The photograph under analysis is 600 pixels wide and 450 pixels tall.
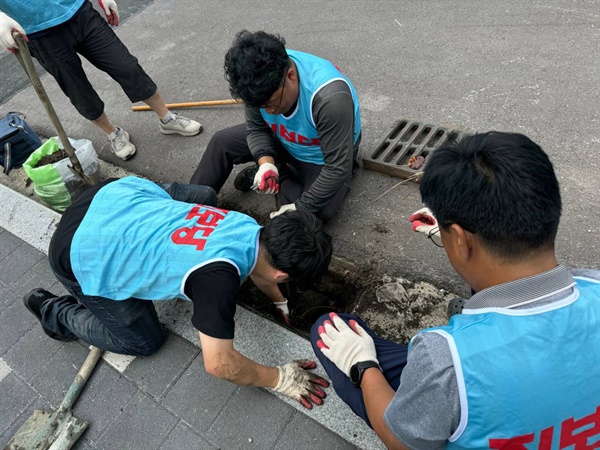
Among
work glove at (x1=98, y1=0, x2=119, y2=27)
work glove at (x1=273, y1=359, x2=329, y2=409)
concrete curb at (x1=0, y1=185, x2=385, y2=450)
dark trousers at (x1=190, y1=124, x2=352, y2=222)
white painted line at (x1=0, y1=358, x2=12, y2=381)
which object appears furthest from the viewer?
work glove at (x1=98, y1=0, x2=119, y2=27)

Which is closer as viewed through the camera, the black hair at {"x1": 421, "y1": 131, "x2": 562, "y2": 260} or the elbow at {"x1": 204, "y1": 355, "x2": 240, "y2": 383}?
the black hair at {"x1": 421, "y1": 131, "x2": 562, "y2": 260}

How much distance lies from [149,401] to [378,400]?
4.58 ft

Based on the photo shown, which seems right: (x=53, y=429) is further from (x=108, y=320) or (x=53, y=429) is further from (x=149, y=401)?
(x=108, y=320)

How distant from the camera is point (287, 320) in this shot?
2.88 metres

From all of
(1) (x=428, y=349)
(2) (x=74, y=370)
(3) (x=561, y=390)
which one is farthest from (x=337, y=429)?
(2) (x=74, y=370)

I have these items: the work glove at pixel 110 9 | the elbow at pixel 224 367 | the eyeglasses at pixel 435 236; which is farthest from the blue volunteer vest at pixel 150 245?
the work glove at pixel 110 9

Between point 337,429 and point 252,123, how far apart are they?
212 cm

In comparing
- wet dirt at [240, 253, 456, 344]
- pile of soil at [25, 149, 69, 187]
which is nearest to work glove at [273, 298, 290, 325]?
wet dirt at [240, 253, 456, 344]

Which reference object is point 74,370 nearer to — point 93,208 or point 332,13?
point 93,208

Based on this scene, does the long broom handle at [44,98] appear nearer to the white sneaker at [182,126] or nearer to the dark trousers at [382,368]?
the white sneaker at [182,126]

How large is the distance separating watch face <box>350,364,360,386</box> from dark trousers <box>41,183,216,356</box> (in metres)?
1.25

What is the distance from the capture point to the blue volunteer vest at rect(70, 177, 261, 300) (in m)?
2.10

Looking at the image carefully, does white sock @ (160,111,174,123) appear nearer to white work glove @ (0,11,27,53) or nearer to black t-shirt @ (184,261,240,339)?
white work glove @ (0,11,27,53)

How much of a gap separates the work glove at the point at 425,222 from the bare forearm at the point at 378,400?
81cm
